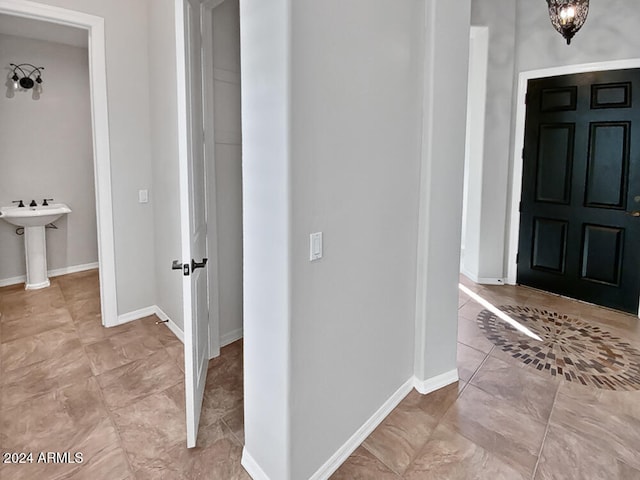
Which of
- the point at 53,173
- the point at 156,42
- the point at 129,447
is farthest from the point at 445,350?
the point at 53,173

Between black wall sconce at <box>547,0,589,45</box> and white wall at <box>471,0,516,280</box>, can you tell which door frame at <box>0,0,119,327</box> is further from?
white wall at <box>471,0,516,280</box>

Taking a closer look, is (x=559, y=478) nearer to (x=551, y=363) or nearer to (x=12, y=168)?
(x=551, y=363)

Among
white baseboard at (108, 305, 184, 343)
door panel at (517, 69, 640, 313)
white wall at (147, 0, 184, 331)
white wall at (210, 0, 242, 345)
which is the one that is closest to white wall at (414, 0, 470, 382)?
white wall at (210, 0, 242, 345)

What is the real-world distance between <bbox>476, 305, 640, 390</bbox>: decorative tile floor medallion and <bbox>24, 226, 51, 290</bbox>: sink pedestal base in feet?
14.8

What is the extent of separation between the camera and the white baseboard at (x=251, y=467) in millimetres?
1700

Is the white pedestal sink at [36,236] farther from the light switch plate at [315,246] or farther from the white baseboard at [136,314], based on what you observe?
the light switch plate at [315,246]

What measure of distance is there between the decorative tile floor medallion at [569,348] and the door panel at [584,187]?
62 cm

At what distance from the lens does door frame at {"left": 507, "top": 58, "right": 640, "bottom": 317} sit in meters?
3.78

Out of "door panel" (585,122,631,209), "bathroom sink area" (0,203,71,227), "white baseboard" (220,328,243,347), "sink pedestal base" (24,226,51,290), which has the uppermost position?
"door panel" (585,122,631,209)

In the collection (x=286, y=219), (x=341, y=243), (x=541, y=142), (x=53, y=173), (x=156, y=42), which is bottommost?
(x=341, y=243)

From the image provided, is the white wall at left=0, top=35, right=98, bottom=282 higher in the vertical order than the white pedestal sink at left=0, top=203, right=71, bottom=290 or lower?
higher

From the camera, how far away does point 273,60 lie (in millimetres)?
1386

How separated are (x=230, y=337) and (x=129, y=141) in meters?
1.83

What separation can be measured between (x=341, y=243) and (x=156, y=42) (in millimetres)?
2488
